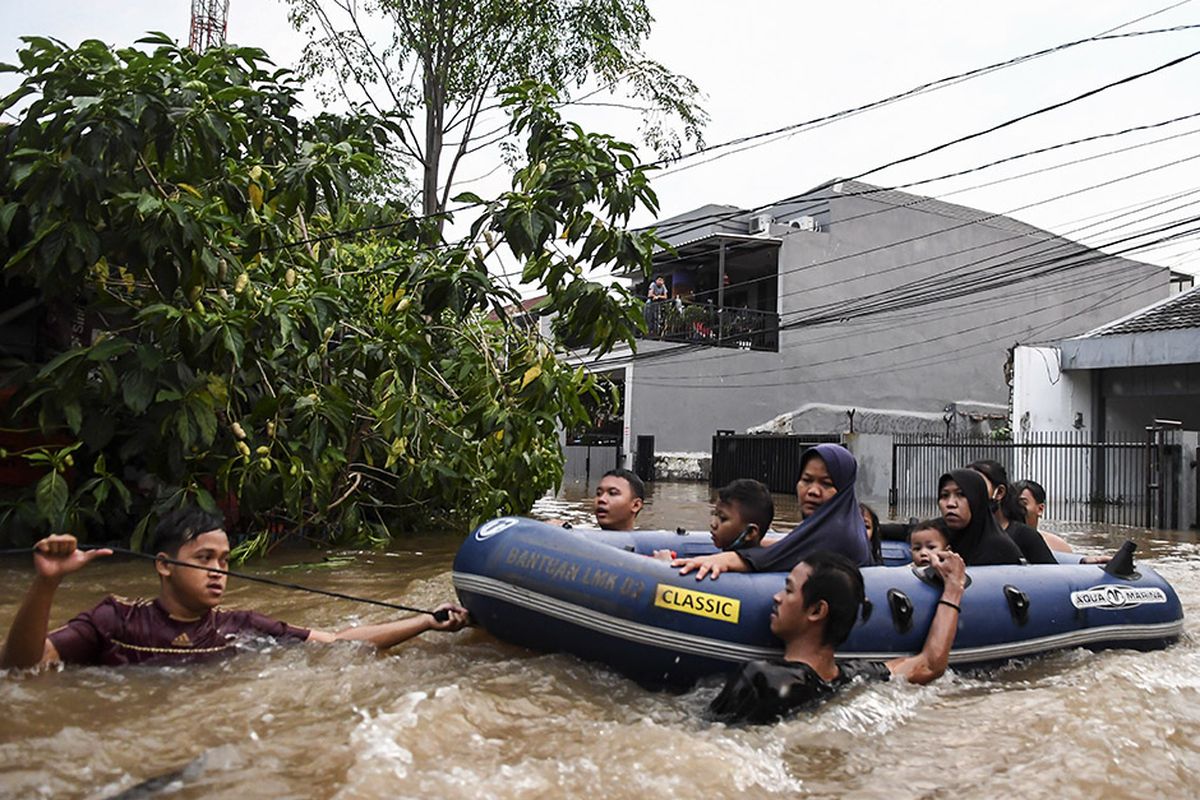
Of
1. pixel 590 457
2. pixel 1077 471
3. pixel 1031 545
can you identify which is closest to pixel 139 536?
pixel 1031 545

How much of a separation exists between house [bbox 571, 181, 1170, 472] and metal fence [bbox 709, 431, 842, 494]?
2.13 meters

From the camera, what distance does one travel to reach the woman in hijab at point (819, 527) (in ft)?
15.4

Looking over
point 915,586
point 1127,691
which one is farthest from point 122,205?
point 1127,691

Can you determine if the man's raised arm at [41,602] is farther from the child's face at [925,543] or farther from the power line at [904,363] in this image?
the power line at [904,363]

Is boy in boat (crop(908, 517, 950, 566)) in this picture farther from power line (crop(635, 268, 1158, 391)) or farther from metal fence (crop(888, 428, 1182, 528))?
power line (crop(635, 268, 1158, 391))

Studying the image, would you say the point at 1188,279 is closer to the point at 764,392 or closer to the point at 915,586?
the point at 764,392

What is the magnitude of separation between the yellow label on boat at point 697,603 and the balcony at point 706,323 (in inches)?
798

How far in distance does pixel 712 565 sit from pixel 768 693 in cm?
82

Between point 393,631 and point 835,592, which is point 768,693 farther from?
point 393,631

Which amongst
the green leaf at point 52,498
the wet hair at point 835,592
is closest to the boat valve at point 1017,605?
the wet hair at point 835,592

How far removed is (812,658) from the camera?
4.19 metres

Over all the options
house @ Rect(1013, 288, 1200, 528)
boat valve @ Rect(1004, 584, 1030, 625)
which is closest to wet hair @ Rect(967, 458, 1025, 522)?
boat valve @ Rect(1004, 584, 1030, 625)

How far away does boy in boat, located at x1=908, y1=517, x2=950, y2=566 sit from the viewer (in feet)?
18.7

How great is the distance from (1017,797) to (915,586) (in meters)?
1.62
